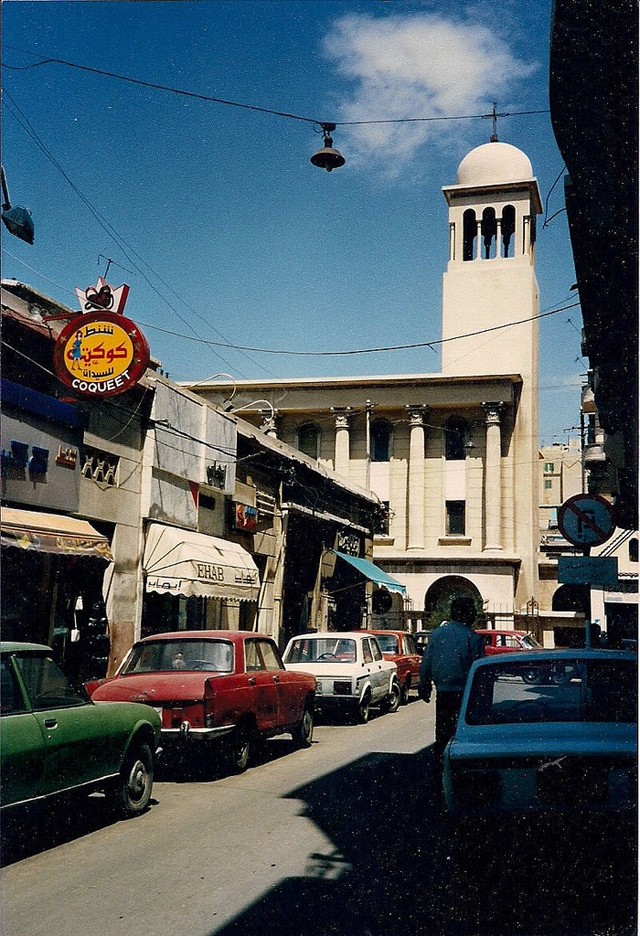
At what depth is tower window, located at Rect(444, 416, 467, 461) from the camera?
50.1 metres

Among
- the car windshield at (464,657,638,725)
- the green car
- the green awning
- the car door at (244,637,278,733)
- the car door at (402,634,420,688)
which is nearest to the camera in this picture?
the car windshield at (464,657,638,725)

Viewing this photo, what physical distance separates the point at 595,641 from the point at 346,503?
63.2ft

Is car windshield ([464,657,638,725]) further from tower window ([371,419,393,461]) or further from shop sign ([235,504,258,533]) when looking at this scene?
tower window ([371,419,393,461])

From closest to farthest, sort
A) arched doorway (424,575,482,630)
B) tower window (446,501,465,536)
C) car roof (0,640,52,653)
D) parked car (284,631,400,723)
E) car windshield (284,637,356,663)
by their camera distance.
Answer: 1. car roof (0,640,52,653)
2. parked car (284,631,400,723)
3. car windshield (284,637,356,663)
4. arched doorway (424,575,482,630)
5. tower window (446,501,465,536)

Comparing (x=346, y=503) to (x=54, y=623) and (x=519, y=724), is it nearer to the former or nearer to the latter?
(x=54, y=623)

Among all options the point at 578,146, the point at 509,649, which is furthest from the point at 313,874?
the point at 509,649

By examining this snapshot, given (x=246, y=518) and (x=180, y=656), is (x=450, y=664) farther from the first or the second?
(x=246, y=518)

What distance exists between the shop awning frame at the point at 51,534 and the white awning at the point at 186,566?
92.9 inches

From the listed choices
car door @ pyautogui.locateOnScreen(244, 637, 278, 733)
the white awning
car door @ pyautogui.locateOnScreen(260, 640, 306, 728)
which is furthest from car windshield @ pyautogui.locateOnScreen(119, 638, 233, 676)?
the white awning

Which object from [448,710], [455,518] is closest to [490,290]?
[455,518]

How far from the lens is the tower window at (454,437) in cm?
5009

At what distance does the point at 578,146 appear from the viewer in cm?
857

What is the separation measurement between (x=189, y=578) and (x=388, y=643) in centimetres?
537

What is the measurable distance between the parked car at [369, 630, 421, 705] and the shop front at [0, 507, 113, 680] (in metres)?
6.71
